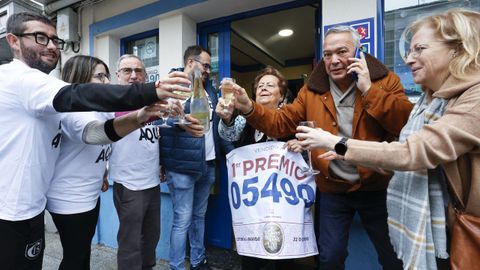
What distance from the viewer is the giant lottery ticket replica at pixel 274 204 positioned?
1.97m

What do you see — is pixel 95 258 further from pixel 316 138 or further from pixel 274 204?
pixel 316 138

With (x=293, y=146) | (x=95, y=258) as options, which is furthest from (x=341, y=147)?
(x=95, y=258)

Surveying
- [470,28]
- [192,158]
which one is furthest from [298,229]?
[470,28]

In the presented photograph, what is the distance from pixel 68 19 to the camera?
13.2 feet

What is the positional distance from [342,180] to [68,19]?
4.24 meters

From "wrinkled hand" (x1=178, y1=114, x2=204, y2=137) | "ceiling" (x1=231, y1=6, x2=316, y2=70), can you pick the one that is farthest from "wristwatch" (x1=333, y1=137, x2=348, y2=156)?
"ceiling" (x1=231, y1=6, x2=316, y2=70)

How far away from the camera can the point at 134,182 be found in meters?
2.26

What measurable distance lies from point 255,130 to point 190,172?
0.71 m

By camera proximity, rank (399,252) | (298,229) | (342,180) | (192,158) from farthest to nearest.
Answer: (192,158) → (298,229) → (342,180) → (399,252)

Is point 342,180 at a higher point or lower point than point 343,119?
lower

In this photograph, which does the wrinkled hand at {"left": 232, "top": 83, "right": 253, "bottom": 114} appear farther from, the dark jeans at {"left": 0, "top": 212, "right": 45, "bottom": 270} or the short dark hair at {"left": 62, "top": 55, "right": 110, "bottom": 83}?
the dark jeans at {"left": 0, "top": 212, "right": 45, "bottom": 270}

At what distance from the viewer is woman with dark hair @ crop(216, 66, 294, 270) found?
7.41ft

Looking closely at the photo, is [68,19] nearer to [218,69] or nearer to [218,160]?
[218,69]

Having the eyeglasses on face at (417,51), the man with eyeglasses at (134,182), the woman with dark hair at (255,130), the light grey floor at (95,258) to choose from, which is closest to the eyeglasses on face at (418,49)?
the eyeglasses on face at (417,51)
